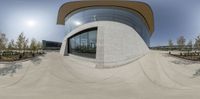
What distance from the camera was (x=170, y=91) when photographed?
7449 mm

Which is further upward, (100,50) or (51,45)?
(51,45)

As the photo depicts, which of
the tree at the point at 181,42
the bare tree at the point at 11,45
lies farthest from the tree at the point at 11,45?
the tree at the point at 181,42

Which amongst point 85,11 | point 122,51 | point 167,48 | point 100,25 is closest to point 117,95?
point 122,51

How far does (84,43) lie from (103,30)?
4471 mm

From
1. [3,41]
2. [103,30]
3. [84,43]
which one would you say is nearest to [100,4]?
[84,43]

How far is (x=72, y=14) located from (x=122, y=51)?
428 inches

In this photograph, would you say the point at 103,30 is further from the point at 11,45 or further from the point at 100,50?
the point at 11,45

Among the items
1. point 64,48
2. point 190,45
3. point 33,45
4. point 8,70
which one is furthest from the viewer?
point 33,45

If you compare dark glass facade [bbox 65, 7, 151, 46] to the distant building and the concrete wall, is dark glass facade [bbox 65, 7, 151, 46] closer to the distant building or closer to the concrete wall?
the concrete wall

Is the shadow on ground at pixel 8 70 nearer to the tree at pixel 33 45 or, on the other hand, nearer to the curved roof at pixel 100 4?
the curved roof at pixel 100 4

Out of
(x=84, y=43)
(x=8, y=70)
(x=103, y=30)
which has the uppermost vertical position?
(x=103, y=30)

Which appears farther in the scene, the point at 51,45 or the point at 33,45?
the point at 33,45

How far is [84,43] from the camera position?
2095 cm

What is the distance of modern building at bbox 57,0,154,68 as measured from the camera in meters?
16.7
